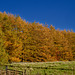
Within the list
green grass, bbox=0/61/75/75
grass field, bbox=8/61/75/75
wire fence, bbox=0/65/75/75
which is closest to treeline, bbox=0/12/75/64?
green grass, bbox=0/61/75/75

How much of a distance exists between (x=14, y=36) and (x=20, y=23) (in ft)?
15.2

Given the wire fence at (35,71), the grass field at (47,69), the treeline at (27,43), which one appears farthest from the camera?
the treeline at (27,43)

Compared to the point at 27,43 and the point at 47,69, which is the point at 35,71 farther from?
the point at 27,43

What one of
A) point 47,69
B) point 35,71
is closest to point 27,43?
point 47,69

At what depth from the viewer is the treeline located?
2866 cm

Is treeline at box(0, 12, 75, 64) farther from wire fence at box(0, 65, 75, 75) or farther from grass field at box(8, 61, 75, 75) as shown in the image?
wire fence at box(0, 65, 75, 75)

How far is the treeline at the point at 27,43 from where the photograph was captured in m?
28.7

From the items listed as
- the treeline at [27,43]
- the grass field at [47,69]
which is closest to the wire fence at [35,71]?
the grass field at [47,69]

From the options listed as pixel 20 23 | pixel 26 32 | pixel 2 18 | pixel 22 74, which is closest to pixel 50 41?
pixel 26 32

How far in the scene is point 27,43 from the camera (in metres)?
33.6

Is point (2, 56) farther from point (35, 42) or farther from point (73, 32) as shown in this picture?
point (73, 32)

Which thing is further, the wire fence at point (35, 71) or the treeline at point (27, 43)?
the treeline at point (27, 43)

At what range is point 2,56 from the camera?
81.4 ft

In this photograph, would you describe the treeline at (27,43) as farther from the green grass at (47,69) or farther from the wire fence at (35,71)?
the wire fence at (35,71)
